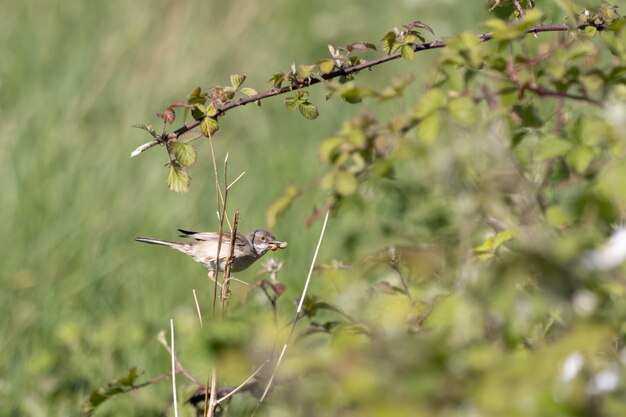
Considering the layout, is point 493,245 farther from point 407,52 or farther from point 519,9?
point 519,9

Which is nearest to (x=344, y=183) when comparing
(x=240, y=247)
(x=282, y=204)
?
(x=282, y=204)

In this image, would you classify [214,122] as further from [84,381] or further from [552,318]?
[84,381]

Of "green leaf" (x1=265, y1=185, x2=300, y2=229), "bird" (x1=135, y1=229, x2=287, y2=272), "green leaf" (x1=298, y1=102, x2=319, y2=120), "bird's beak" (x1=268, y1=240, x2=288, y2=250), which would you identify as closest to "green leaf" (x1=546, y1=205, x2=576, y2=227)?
"green leaf" (x1=265, y1=185, x2=300, y2=229)

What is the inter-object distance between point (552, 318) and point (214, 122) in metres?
1.07

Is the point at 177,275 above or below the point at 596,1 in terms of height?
above

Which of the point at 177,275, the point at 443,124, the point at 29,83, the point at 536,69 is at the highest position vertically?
the point at 29,83

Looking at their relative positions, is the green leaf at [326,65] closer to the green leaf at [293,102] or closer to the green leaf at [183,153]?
the green leaf at [293,102]

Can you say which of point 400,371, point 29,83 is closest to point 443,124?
point 400,371

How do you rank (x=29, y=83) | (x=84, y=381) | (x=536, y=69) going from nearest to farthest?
(x=536, y=69), (x=84, y=381), (x=29, y=83)

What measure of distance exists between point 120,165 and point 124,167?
32mm

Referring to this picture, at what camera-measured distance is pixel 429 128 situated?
2379 millimetres

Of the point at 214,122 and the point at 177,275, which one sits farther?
the point at 177,275

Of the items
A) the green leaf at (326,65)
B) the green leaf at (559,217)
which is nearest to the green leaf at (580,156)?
the green leaf at (559,217)

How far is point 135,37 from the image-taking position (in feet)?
32.8
